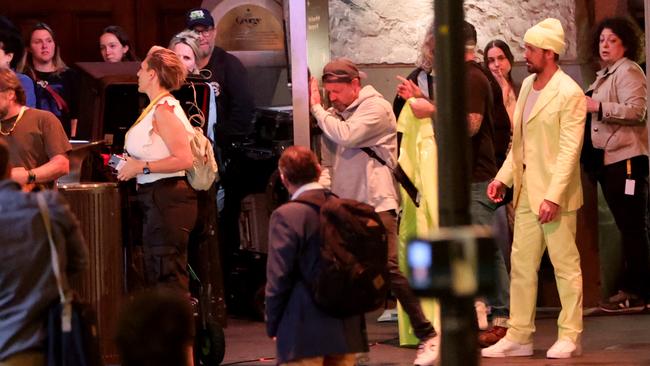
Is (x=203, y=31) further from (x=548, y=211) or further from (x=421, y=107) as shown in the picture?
(x=548, y=211)

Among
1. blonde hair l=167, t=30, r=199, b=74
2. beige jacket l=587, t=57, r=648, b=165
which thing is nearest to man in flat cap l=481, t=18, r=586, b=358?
beige jacket l=587, t=57, r=648, b=165

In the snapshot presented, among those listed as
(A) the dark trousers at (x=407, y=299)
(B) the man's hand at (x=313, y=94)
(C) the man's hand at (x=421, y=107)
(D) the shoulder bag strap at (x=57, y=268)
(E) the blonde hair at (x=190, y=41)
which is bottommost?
(A) the dark trousers at (x=407, y=299)

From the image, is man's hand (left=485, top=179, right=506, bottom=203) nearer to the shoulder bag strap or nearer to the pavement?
the pavement

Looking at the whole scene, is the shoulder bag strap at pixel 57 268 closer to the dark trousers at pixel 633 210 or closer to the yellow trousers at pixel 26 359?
the yellow trousers at pixel 26 359

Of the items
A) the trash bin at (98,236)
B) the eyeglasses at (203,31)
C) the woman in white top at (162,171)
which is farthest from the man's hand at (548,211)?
the eyeglasses at (203,31)

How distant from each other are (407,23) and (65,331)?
5.63 m

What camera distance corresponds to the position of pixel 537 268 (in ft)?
31.3

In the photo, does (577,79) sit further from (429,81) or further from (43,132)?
(43,132)

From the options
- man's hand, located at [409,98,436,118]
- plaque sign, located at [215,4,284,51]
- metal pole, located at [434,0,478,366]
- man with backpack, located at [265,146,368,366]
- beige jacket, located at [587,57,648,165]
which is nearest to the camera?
metal pole, located at [434,0,478,366]

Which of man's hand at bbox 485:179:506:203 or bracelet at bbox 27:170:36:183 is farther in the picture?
man's hand at bbox 485:179:506:203

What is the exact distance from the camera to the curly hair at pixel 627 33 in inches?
447

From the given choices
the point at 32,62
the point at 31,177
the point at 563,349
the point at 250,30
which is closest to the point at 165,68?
the point at 31,177

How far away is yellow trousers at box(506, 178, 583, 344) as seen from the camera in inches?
372

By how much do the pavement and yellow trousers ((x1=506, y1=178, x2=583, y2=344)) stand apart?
0.22m
